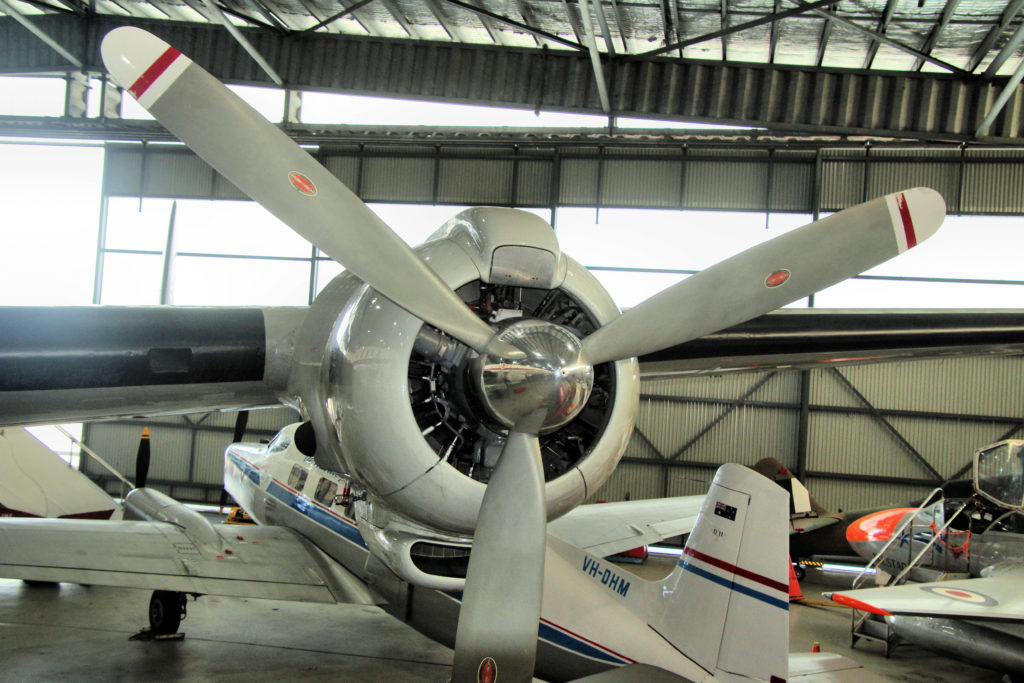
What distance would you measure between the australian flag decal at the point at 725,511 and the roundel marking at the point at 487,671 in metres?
3.11

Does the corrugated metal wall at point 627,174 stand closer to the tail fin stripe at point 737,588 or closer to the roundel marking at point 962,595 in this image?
the roundel marking at point 962,595

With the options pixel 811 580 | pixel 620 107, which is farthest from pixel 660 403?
pixel 620 107

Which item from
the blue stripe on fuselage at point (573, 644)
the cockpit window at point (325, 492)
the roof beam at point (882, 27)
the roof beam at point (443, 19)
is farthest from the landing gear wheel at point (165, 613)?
the roof beam at point (882, 27)

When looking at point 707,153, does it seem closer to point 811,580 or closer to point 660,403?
point 660,403

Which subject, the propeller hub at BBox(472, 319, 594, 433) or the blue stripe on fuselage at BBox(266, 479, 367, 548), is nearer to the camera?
the propeller hub at BBox(472, 319, 594, 433)

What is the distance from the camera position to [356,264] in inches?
152

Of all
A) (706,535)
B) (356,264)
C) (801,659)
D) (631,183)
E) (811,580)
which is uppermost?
(631,183)

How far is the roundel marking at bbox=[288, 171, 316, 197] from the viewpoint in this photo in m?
3.65

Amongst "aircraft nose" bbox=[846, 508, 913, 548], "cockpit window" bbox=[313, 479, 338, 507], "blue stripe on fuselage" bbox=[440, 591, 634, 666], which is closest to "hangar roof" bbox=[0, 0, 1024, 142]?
"aircraft nose" bbox=[846, 508, 913, 548]

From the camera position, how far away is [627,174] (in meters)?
20.5

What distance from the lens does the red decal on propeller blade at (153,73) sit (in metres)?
3.14

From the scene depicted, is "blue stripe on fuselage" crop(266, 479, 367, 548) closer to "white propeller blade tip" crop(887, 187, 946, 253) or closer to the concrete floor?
the concrete floor

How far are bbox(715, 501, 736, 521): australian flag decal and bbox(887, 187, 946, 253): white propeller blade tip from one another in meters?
2.82

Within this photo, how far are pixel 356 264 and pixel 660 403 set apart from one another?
1738 cm
